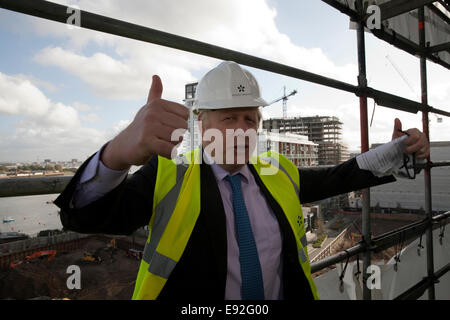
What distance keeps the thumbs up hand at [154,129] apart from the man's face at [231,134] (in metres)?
0.53

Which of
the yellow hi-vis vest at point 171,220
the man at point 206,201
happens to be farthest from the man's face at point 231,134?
the yellow hi-vis vest at point 171,220

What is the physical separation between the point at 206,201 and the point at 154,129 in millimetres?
497

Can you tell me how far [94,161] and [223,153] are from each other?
2.06 ft

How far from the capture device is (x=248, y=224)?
1.15 metres

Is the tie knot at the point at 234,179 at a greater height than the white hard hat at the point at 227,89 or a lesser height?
lesser

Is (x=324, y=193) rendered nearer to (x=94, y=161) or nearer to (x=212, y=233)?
(x=212, y=233)

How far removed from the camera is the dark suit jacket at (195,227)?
874mm

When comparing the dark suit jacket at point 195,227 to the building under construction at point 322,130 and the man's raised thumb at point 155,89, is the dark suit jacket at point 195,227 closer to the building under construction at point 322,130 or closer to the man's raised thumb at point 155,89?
the man's raised thumb at point 155,89

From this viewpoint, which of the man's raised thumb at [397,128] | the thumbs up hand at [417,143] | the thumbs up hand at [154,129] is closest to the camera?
the thumbs up hand at [154,129]

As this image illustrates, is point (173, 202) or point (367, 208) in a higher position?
point (173, 202)

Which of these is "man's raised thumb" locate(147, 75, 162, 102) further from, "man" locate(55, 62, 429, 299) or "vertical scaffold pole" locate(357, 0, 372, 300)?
"vertical scaffold pole" locate(357, 0, 372, 300)

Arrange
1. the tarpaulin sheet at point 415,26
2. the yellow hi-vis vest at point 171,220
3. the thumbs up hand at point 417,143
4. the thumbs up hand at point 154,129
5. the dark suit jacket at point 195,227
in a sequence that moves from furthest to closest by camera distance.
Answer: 1. the tarpaulin sheet at point 415,26
2. the thumbs up hand at point 417,143
3. the yellow hi-vis vest at point 171,220
4. the dark suit jacket at point 195,227
5. the thumbs up hand at point 154,129

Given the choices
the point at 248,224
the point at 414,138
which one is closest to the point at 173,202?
the point at 248,224

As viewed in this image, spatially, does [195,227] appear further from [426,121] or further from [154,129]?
[426,121]
